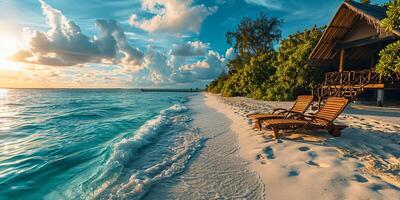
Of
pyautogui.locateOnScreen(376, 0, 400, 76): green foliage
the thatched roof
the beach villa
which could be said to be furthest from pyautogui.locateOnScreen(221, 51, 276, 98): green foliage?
pyautogui.locateOnScreen(376, 0, 400, 76): green foliage

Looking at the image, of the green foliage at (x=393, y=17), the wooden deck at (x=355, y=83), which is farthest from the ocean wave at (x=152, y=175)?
the wooden deck at (x=355, y=83)

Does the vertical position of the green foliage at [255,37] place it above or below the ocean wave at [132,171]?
above

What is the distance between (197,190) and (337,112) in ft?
15.0

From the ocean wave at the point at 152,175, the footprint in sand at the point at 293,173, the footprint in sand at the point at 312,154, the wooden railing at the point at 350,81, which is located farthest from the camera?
the wooden railing at the point at 350,81

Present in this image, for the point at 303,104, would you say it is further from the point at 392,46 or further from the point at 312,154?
the point at 392,46

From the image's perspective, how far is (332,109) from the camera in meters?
6.05

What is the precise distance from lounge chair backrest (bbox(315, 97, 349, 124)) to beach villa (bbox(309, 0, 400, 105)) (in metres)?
4.93

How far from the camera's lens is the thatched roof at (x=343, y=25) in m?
10.1

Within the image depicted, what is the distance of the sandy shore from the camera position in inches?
122

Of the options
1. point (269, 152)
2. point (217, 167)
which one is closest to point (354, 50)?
point (269, 152)

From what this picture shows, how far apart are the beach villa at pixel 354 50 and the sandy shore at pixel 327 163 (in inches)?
237

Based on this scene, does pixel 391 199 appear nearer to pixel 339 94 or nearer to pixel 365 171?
pixel 365 171

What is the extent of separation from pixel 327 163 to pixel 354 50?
14.5 m

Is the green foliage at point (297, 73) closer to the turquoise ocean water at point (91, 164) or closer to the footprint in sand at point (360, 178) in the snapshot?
the turquoise ocean water at point (91, 164)
